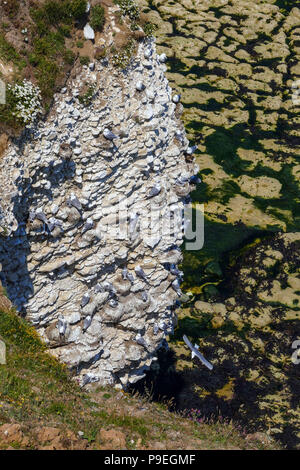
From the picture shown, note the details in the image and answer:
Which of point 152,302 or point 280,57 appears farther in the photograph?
point 280,57

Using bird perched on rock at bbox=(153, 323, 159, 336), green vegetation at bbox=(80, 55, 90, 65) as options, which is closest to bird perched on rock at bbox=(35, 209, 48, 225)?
green vegetation at bbox=(80, 55, 90, 65)


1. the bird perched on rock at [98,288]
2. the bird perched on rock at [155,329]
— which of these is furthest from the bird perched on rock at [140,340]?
the bird perched on rock at [98,288]

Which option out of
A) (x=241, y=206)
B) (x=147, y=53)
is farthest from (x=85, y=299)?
(x=241, y=206)

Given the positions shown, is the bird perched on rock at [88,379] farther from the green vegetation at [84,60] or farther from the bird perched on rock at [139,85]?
the green vegetation at [84,60]

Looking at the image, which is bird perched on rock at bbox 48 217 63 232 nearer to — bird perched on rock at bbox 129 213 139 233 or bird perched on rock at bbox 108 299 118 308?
bird perched on rock at bbox 129 213 139 233

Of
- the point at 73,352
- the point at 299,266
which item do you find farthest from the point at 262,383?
the point at 73,352
